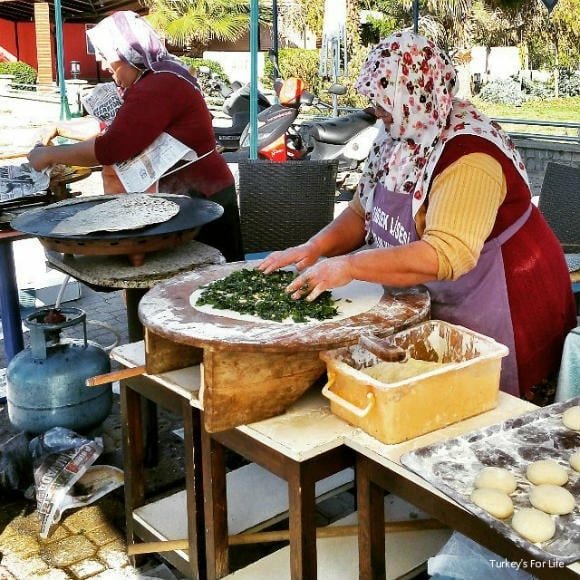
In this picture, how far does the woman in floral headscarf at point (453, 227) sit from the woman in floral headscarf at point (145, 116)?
3.67ft

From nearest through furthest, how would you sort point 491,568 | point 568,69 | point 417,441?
point 417,441 < point 491,568 < point 568,69

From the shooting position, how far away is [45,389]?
124 inches

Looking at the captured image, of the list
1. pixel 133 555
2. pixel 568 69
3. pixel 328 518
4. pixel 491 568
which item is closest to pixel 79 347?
pixel 133 555

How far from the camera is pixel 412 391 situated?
1.67m

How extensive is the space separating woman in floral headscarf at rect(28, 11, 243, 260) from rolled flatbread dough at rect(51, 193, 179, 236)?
199 mm

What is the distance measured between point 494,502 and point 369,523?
0.47 metres

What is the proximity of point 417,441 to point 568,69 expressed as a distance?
21.5 m

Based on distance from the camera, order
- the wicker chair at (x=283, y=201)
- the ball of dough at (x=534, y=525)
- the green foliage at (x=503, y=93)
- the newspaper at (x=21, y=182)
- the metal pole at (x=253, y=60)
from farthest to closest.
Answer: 1. the green foliage at (x=503, y=93)
2. the metal pole at (x=253, y=60)
3. the wicker chair at (x=283, y=201)
4. the newspaper at (x=21, y=182)
5. the ball of dough at (x=534, y=525)

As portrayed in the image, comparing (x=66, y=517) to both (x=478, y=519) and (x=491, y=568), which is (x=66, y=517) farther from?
(x=478, y=519)

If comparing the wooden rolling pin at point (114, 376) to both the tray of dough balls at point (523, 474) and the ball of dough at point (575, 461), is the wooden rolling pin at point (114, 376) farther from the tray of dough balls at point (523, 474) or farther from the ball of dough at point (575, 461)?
the ball of dough at point (575, 461)

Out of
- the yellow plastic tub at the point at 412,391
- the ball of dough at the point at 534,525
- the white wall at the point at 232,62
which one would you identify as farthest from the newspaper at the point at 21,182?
the white wall at the point at 232,62

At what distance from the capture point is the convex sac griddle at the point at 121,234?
267cm

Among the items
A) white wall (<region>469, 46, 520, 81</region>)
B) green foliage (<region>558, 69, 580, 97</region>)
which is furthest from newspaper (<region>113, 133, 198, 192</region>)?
green foliage (<region>558, 69, 580, 97</region>)

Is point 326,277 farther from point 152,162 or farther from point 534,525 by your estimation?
point 152,162
